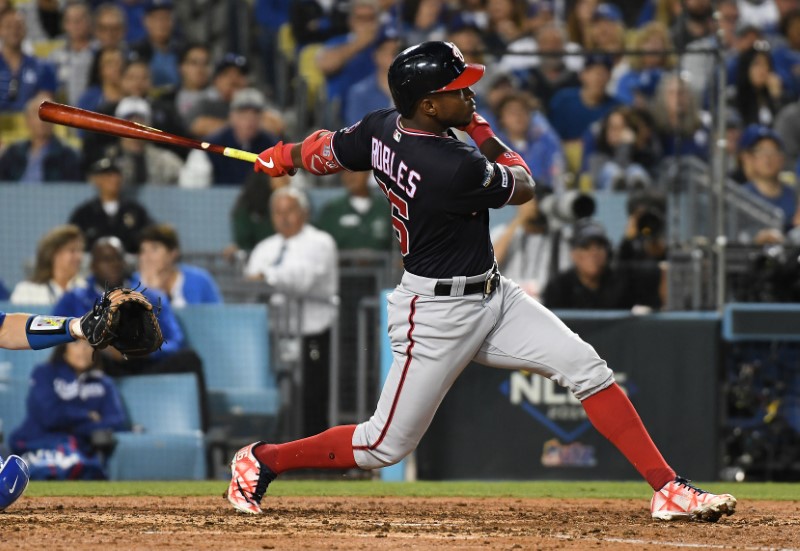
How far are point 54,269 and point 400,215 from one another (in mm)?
4382

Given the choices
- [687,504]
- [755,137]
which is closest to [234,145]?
[755,137]

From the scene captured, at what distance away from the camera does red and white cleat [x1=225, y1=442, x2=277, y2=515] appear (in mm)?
5211

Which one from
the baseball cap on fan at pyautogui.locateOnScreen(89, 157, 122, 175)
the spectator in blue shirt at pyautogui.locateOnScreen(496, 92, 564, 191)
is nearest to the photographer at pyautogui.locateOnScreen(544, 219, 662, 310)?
the spectator in blue shirt at pyautogui.locateOnScreen(496, 92, 564, 191)

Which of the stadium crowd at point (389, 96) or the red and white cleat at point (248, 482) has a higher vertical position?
the stadium crowd at point (389, 96)

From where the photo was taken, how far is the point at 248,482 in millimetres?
5219

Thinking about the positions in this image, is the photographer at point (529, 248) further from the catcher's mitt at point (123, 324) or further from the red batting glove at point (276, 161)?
the catcher's mitt at point (123, 324)

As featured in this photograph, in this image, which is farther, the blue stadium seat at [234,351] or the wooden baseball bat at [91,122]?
the blue stadium seat at [234,351]

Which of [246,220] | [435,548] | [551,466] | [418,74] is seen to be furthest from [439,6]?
[435,548]

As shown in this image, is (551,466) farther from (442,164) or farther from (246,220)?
(442,164)

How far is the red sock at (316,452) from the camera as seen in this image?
5.14m

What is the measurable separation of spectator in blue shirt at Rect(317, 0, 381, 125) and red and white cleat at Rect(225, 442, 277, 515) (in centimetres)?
590

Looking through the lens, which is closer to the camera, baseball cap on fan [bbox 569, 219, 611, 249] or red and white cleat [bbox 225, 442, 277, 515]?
red and white cleat [bbox 225, 442, 277, 515]

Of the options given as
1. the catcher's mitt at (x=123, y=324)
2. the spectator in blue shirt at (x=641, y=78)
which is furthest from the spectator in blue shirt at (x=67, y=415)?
the spectator in blue shirt at (x=641, y=78)

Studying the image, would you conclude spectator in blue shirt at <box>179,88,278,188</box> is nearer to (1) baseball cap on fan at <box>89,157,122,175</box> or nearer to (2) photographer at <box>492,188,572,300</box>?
(1) baseball cap on fan at <box>89,157,122,175</box>
